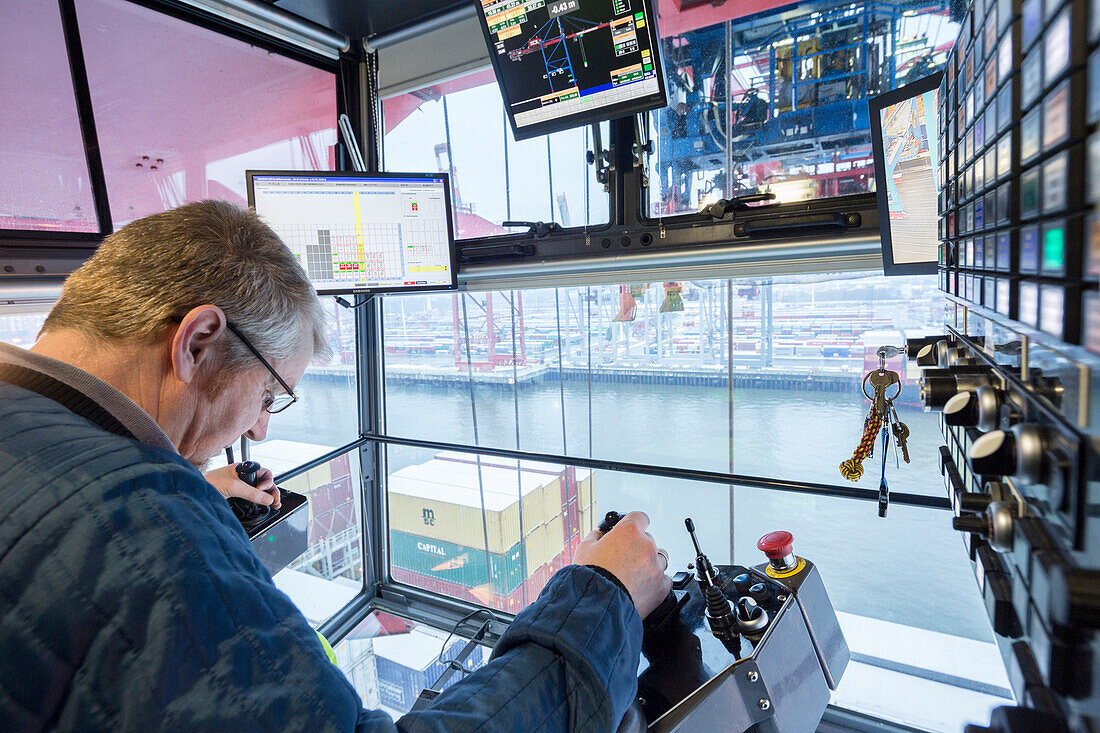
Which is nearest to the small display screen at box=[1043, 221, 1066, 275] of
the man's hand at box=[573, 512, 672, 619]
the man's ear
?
the man's hand at box=[573, 512, 672, 619]

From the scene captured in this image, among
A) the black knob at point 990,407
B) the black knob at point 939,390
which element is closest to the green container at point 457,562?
the black knob at point 939,390

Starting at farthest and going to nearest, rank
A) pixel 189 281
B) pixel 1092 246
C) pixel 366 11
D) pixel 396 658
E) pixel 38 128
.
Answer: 1. pixel 396 658
2. pixel 366 11
3. pixel 38 128
4. pixel 189 281
5. pixel 1092 246

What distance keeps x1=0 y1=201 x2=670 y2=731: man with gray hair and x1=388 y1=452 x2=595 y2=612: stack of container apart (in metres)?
1.69

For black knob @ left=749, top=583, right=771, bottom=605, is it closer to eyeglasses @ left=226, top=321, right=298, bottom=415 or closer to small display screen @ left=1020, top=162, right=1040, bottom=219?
small display screen @ left=1020, top=162, right=1040, bottom=219

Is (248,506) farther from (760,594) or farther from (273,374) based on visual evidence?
(760,594)

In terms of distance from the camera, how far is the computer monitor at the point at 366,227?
218 cm

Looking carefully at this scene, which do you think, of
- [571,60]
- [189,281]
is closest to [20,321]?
[189,281]

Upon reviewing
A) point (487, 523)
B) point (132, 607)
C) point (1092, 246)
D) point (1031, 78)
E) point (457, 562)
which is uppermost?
point (1031, 78)

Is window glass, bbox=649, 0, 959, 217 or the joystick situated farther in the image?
window glass, bbox=649, 0, 959, 217

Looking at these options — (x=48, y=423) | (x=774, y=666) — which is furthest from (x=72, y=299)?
(x=774, y=666)

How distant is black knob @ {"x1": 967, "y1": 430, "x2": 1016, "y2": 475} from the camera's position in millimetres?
363

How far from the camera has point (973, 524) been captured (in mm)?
474

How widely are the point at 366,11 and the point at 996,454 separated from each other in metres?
2.79

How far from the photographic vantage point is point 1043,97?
338 millimetres
